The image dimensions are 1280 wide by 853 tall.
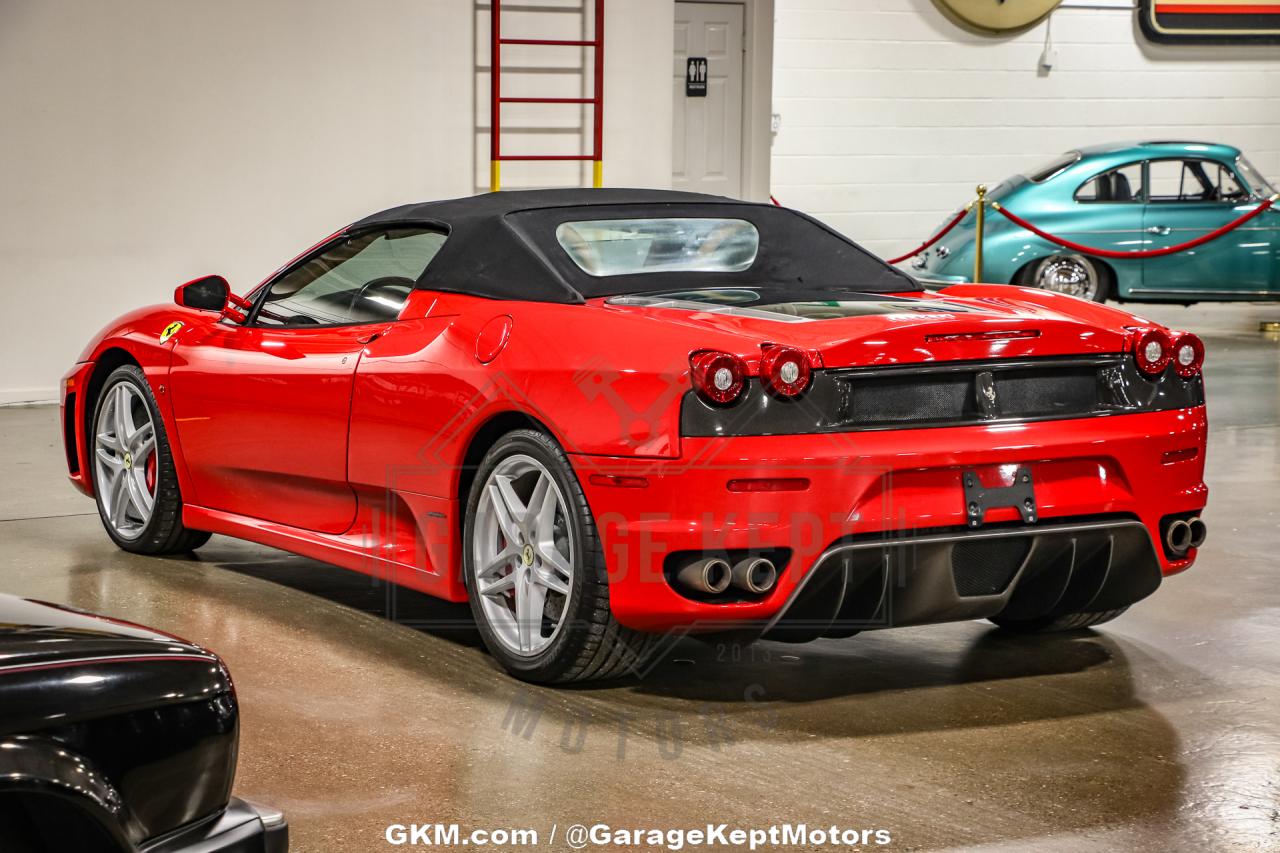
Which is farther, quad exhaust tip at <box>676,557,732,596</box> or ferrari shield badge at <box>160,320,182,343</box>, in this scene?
ferrari shield badge at <box>160,320,182,343</box>

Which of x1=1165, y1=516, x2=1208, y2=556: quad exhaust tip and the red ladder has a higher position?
the red ladder

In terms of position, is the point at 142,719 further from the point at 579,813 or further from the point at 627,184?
the point at 627,184

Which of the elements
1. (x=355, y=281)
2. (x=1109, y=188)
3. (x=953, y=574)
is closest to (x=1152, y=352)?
(x=953, y=574)

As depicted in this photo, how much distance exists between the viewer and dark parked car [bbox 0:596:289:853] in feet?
6.08

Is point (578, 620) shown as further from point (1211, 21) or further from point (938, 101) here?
point (1211, 21)

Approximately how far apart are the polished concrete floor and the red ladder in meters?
6.43

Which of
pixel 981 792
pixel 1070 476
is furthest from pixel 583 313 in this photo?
pixel 981 792

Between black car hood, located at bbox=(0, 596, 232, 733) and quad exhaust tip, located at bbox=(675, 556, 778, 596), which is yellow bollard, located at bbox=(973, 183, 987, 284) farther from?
black car hood, located at bbox=(0, 596, 232, 733)

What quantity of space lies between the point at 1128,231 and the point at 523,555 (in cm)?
1147

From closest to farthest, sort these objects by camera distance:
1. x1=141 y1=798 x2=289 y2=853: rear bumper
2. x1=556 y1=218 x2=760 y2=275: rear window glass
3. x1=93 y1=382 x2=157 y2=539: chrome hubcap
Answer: x1=141 y1=798 x2=289 y2=853: rear bumper < x1=556 y1=218 x2=760 y2=275: rear window glass < x1=93 y1=382 x2=157 y2=539: chrome hubcap

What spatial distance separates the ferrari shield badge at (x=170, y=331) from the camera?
557 cm

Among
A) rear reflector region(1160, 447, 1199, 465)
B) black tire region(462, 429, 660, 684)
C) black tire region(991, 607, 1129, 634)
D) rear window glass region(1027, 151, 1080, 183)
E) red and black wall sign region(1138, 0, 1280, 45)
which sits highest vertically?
red and black wall sign region(1138, 0, 1280, 45)

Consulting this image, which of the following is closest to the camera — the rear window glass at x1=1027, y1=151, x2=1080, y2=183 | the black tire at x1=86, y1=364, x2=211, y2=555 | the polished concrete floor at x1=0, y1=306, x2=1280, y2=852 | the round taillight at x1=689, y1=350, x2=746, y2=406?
the polished concrete floor at x1=0, y1=306, x2=1280, y2=852

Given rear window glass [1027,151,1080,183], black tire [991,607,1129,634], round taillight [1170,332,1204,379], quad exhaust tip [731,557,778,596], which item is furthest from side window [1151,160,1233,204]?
quad exhaust tip [731,557,778,596]
